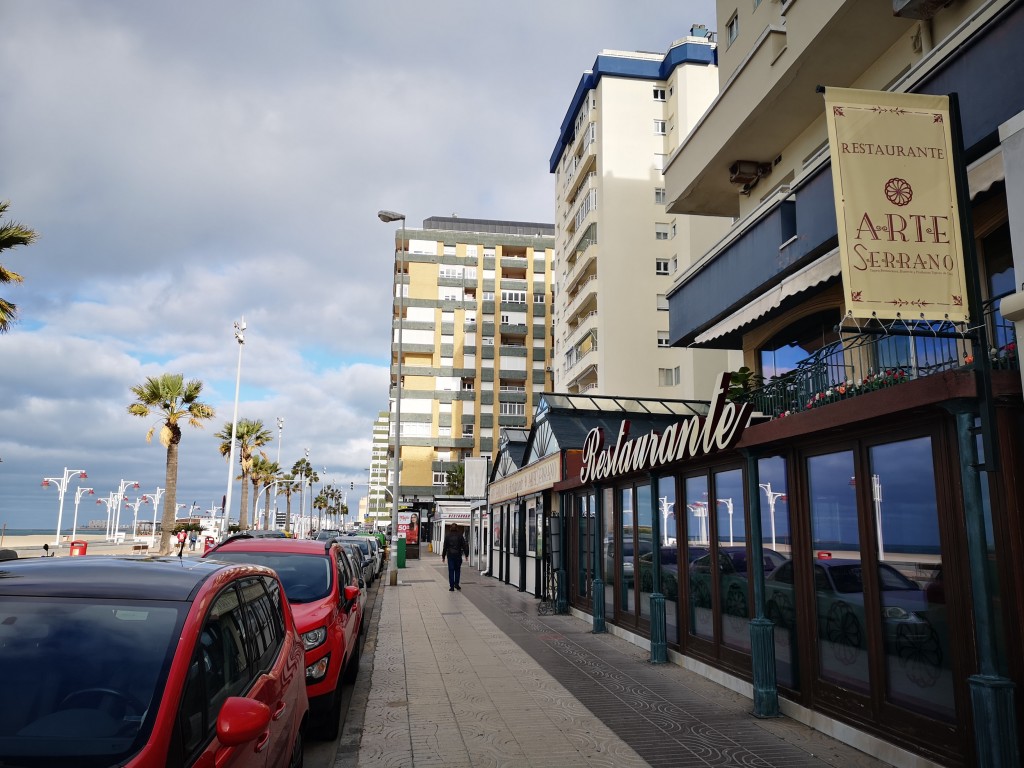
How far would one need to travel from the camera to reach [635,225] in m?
45.4

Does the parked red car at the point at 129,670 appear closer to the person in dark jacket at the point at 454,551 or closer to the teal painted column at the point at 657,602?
the teal painted column at the point at 657,602

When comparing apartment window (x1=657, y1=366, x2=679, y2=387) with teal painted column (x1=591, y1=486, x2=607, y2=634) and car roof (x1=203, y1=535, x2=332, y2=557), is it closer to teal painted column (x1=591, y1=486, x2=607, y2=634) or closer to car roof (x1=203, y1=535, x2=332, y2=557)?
teal painted column (x1=591, y1=486, x2=607, y2=634)

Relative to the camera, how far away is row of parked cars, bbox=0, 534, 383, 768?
295 cm

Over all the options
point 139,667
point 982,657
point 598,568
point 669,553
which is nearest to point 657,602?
point 669,553

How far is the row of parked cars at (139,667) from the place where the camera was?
295 centimetres

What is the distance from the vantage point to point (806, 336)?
13828mm

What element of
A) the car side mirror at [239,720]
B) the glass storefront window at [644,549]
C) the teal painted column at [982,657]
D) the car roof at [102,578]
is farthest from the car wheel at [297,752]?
the glass storefront window at [644,549]

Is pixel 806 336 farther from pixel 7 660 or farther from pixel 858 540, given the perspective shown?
pixel 7 660

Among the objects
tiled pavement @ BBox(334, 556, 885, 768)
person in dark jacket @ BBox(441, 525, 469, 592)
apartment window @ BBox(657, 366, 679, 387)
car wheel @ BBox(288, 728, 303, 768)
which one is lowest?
tiled pavement @ BBox(334, 556, 885, 768)

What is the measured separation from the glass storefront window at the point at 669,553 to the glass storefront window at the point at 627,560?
1.23m

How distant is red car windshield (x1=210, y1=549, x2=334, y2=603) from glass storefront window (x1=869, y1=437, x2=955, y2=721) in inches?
220

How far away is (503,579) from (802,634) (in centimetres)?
1876

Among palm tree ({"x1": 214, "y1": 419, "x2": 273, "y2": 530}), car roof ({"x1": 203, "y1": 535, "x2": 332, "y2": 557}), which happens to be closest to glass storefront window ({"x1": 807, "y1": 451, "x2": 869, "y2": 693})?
car roof ({"x1": 203, "y1": 535, "x2": 332, "y2": 557})

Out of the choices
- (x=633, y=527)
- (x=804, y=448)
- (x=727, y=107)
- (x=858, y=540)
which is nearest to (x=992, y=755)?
(x=858, y=540)
